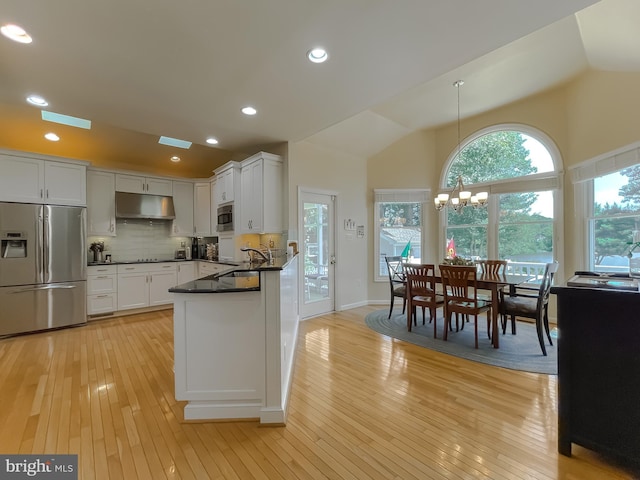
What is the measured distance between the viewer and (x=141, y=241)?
5.66 meters

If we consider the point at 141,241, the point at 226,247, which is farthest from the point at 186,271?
the point at 226,247

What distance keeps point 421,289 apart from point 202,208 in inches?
177

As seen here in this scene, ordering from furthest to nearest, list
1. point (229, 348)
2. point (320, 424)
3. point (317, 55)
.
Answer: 1. point (317, 55)
2. point (229, 348)
3. point (320, 424)

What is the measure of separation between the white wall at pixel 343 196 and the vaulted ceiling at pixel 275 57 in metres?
0.60

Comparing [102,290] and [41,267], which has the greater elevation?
[41,267]

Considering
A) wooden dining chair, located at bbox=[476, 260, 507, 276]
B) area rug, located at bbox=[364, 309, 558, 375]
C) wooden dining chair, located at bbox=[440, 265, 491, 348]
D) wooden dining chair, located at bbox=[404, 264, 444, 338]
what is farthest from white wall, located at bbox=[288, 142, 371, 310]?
wooden dining chair, located at bbox=[476, 260, 507, 276]

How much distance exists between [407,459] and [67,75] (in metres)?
4.00

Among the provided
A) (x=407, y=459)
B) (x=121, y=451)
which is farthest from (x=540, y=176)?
(x=121, y=451)

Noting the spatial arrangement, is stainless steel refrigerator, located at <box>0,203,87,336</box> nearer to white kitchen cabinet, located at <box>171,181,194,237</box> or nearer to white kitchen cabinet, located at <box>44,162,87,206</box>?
white kitchen cabinet, located at <box>44,162,87,206</box>

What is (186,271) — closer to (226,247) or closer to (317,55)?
(226,247)

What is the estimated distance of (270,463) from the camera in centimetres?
166

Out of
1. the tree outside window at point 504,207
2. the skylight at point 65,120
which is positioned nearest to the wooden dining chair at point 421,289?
the tree outside window at point 504,207

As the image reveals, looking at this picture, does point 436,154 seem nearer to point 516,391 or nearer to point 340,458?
point 516,391

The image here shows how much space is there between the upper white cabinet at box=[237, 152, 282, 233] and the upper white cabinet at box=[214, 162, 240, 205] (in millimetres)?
304
